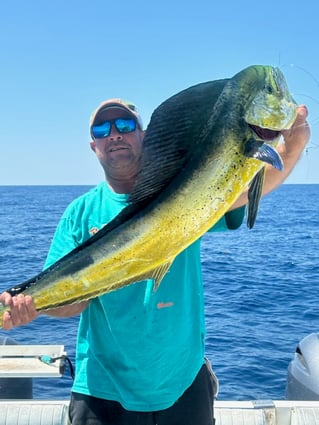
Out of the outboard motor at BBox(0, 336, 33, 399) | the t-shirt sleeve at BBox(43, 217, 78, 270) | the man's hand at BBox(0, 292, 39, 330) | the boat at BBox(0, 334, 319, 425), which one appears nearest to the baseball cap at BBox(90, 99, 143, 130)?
the t-shirt sleeve at BBox(43, 217, 78, 270)

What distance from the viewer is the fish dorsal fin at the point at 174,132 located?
187 cm

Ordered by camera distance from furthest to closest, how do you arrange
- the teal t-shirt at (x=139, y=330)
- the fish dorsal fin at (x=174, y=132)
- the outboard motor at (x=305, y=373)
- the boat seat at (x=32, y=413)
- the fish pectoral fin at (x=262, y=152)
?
the outboard motor at (x=305, y=373) < the boat seat at (x=32, y=413) < the teal t-shirt at (x=139, y=330) < the fish dorsal fin at (x=174, y=132) < the fish pectoral fin at (x=262, y=152)

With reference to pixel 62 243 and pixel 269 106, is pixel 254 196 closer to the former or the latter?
pixel 269 106

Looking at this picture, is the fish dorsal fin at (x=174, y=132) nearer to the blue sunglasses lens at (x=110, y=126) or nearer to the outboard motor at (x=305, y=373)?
the blue sunglasses lens at (x=110, y=126)

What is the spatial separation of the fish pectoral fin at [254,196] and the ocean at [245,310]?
617cm

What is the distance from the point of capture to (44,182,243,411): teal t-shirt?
263 centimetres

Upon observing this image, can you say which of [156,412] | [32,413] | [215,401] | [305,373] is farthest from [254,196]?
[305,373]

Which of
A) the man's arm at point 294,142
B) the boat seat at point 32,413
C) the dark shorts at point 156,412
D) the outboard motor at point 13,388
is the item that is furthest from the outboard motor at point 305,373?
the man's arm at point 294,142

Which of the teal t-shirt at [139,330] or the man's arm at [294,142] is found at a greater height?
the man's arm at [294,142]

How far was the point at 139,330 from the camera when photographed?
2635 millimetres

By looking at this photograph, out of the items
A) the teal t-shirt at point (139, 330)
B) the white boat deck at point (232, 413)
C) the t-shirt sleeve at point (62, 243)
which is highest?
the t-shirt sleeve at point (62, 243)

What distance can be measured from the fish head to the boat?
2.65 metres

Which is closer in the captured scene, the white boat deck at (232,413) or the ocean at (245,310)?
the white boat deck at (232,413)

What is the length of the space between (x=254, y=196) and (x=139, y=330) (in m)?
1.07
